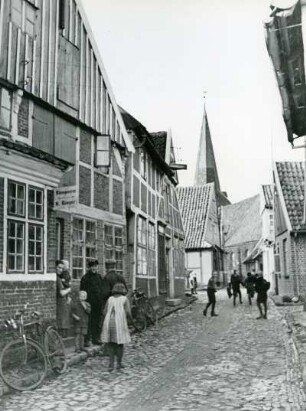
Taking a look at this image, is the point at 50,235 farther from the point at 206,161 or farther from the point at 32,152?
the point at 206,161

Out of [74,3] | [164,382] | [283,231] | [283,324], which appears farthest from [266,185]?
[164,382]

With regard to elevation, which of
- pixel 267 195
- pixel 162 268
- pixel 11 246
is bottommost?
pixel 162 268

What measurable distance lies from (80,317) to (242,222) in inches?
2317

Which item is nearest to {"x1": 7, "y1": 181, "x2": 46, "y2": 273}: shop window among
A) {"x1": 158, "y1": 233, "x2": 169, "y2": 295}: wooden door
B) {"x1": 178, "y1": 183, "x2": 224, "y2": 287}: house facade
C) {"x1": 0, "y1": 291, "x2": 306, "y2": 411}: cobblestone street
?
{"x1": 0, "y1": 291, "x2": 306, "y2": 411}: cobblestone street

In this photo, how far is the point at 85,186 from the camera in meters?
13.4

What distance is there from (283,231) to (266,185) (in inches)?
463

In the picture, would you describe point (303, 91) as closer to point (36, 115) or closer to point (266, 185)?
point (36, 115)

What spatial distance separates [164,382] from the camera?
25.7 ft

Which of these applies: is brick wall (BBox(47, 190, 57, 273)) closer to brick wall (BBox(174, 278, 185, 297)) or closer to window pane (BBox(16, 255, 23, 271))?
window pane (BBox(16, 255, 23, 271))

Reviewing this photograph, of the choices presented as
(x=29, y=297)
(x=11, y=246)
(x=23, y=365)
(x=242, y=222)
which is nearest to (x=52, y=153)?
(x=11, y=246)

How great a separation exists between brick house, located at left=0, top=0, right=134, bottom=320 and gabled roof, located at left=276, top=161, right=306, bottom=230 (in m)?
9.67

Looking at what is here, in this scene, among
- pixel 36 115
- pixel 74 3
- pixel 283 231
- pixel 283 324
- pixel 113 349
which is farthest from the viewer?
pixel 283 231

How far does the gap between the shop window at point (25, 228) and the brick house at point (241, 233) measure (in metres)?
45.4

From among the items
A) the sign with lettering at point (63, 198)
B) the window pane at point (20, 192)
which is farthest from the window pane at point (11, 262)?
the sign with lettering at point (63, 198)
